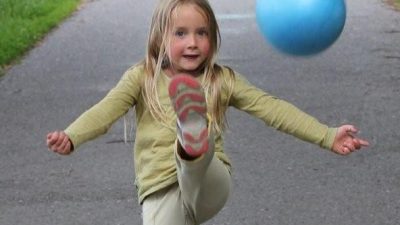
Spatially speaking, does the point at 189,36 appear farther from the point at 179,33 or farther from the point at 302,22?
the point at 302,22

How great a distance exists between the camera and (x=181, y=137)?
3561 millimetres

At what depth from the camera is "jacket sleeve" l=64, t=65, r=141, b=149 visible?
3.91 meters

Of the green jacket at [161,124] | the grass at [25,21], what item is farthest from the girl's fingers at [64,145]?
the grass at [25,21]

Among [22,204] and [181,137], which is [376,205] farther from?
[181,137]

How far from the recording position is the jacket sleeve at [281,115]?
13.1 feet

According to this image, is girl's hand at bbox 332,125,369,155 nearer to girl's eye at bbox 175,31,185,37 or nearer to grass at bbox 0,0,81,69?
girl's eye at bbox 175,31,185,37

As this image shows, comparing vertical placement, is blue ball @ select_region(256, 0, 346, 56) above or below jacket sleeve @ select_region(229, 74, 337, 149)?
above

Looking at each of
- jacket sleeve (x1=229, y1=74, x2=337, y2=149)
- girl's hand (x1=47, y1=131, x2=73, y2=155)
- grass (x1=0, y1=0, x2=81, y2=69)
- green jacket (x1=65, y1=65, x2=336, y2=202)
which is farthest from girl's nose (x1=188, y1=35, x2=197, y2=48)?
grass (x1=0, y1=0, x2=81, y2=69)

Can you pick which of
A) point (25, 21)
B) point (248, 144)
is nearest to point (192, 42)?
point (248, 144)

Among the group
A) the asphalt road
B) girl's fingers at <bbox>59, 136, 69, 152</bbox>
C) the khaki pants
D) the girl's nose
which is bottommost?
the asphalt road

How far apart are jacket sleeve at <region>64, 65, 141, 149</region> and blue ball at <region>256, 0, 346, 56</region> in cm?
78

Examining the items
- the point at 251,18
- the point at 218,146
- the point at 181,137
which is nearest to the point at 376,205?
the point at 218,146

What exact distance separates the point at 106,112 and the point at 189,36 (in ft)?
1.47

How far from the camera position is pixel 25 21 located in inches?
581
